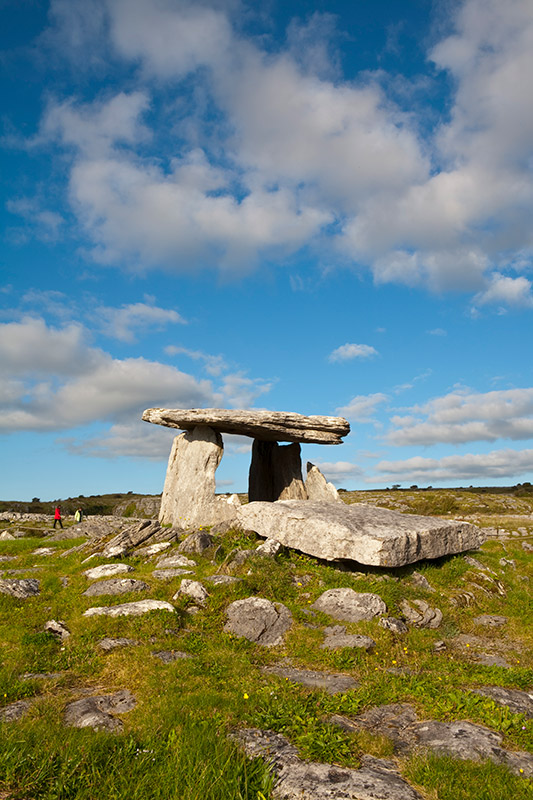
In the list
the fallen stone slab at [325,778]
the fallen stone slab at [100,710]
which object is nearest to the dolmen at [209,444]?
the fallen stone slab at [100,710]

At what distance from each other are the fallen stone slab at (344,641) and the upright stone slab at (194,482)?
923 centimetres

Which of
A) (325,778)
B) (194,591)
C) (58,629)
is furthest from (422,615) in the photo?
(58,629)

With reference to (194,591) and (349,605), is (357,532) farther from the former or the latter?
(194,591)

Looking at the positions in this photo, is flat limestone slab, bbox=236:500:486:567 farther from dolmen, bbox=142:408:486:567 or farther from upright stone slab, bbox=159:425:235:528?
upright stone slab, bbox=159:425:235:528

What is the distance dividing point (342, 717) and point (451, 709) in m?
1.72

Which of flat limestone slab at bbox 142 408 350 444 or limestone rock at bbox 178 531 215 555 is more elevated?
flat limestone slab at bbox 142 408 350 444

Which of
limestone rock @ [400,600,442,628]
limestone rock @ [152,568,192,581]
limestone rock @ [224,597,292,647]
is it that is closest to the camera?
limestone rock @ [224,597,292,647]

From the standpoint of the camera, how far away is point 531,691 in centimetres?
950

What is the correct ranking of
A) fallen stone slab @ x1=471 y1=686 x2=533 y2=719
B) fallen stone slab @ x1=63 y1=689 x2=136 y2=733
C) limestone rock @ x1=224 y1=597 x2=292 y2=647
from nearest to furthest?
fallen stone slab @ x1=63 y1=689 x2=136 y2=733 < fallen stone slab @ x1=471 y1=686 x2=533 y2=719 < limestone rock @ x1=224 y1=597 x2=292 y2=647

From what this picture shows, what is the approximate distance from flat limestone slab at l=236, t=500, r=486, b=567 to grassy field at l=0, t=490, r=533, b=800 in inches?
19.9

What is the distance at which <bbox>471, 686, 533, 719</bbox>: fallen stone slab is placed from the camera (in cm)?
837

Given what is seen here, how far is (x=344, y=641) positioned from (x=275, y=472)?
15.0 m

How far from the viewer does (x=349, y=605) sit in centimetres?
1270

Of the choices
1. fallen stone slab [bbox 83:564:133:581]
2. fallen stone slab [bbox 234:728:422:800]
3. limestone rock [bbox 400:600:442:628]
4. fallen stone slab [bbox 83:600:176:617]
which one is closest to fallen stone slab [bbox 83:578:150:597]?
fallen stone slab [bbox 83:564:133:581]
